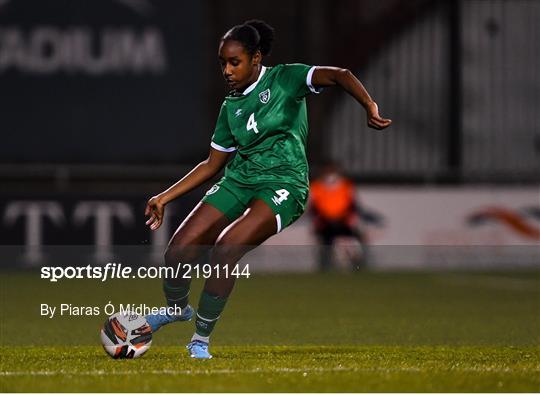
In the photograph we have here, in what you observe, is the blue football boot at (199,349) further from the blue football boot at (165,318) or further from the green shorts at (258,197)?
the green shorts at (258,197)

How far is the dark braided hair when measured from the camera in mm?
8031

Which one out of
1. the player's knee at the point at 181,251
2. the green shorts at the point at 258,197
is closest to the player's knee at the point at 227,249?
the player's knee at the point at 181,251

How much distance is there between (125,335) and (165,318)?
0.32 m

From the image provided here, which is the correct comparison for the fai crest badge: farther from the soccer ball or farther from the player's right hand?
the soccer ball

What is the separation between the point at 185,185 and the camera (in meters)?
8.45

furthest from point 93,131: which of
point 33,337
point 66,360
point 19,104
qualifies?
point 66,360

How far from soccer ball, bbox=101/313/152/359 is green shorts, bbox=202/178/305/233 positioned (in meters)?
0.87

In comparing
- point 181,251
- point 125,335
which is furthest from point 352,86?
point 125,335

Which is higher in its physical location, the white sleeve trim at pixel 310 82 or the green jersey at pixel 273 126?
the white sleeve trim at pixel 310 82

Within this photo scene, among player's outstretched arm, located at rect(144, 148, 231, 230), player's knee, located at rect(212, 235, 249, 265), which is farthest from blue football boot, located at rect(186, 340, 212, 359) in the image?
player's outstretched arm, located at rect(144, 148, 231, 230)

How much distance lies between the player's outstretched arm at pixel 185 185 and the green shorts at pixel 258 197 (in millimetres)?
148

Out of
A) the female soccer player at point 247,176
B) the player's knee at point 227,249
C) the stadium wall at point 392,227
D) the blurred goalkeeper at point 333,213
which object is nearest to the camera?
the player's knee at point 227,249

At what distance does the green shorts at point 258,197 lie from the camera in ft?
26.7

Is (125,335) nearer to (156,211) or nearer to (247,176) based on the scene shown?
(156,211)
